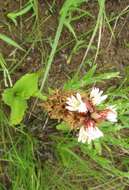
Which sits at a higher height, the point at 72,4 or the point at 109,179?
the point at 72,4

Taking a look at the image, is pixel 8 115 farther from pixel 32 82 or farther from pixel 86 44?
pixel 86 44

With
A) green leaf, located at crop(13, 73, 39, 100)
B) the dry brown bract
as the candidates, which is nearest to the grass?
green leaf, located at crop(13, 73, 39, 100)

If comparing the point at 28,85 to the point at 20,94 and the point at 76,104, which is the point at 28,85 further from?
the point at 76,104

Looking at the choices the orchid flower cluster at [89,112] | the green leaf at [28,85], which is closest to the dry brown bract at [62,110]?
the orchid flower cluster at [89,112]

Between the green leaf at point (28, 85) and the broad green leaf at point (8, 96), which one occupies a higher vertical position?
the green leaf at point (28, 85)

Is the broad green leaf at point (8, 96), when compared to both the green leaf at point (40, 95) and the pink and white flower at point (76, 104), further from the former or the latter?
the pink and white flower at point (76, 104)

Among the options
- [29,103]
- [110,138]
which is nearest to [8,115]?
[29,103]

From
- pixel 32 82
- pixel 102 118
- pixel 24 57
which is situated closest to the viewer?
pixel 102 118

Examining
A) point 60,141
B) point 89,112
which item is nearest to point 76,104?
point 89,112
